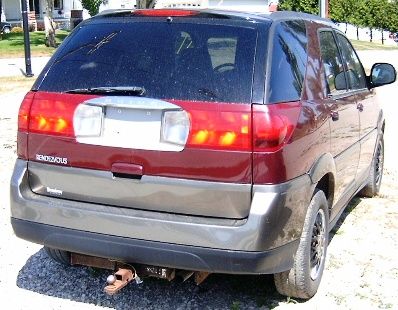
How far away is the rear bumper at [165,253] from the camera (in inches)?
127

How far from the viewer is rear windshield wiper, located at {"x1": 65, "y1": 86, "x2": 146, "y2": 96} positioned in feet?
11.1

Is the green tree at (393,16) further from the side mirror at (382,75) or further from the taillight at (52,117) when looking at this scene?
the taillight at (52,117)

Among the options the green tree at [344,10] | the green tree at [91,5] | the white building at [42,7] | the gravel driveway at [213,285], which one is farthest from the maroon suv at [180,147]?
the green tree at [344,10]

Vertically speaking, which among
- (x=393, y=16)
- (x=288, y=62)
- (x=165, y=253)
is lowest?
(x=393, y=16)

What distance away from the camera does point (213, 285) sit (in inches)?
164

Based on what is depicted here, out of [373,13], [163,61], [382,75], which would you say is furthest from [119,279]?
[373,13]

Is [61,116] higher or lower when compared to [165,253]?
higher

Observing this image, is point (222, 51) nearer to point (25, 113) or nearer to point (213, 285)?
point (25, 113)

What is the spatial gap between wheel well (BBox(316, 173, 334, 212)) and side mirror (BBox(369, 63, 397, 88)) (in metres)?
1.72

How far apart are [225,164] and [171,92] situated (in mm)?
532

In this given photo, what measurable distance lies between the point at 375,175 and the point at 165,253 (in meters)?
3.68

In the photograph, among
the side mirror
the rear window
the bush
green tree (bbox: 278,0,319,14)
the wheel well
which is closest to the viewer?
the rear window

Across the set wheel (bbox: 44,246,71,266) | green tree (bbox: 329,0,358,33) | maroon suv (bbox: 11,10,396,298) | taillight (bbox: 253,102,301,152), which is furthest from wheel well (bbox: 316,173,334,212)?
green tree (bbox: 329,0,358,33)

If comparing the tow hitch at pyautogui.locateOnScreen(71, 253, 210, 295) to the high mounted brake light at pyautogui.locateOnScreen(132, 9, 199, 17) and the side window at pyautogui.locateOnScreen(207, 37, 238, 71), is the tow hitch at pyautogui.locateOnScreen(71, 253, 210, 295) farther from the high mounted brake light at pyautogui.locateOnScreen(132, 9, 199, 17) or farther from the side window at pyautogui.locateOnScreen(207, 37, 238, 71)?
the high mounted brake light at pyautogui.locateOnScreen(132, 9, 199, 17)
